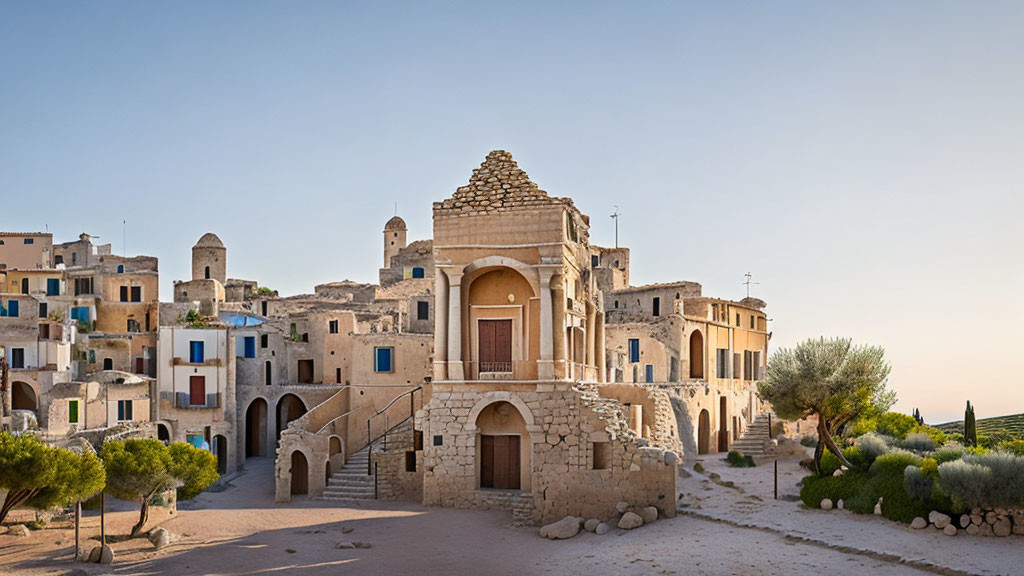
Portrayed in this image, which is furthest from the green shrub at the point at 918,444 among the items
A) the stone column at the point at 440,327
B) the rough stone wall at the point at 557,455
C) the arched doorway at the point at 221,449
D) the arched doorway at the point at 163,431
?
the arched doorway at the point at 163,431

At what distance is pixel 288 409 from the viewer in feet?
147

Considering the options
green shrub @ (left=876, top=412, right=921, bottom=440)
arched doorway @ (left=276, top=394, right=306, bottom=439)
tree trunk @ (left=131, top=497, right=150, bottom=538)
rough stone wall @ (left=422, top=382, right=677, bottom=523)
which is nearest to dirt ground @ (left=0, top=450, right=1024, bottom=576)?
tree trunk @ (left=131, top=497, right=150, bottom=538)

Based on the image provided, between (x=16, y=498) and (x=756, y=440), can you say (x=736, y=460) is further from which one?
(x=16, y=498)

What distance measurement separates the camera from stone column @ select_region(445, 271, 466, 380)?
27.5m

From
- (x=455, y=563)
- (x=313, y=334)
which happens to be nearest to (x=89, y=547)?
(x=455, y=563)

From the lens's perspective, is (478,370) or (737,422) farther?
(737,422)

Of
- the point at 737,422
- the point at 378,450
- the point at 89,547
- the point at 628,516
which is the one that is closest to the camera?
the point at 89,547

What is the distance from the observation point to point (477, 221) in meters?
27.6

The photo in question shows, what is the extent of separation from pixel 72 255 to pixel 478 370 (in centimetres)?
5105

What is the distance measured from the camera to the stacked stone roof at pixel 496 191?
89.7ft

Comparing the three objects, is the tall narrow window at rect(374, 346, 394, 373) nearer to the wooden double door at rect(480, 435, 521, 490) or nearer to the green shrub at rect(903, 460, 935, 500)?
the wooden double door at rect(480, 435, 521, 490)

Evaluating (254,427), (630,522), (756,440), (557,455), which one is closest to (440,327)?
(557,455)

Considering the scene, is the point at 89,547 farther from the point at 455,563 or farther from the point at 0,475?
the point at 455,563

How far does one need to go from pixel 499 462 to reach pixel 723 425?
17.1 m
